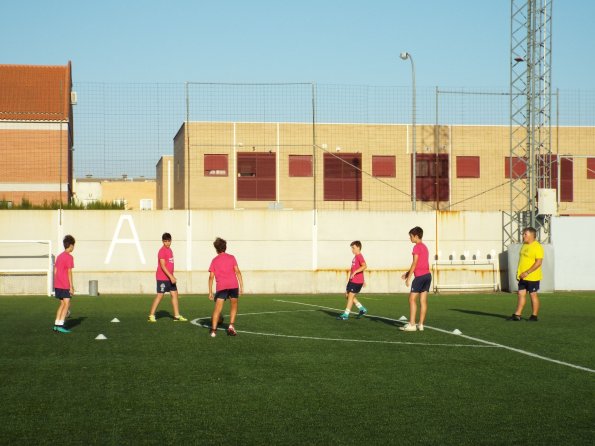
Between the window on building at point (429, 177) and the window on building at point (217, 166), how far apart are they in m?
10.4

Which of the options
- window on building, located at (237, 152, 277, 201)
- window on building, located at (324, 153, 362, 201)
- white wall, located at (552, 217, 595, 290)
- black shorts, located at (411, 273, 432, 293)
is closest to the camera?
black shorts, located at (411, 273, 432, 293)

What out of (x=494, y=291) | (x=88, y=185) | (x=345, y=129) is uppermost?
(x=345, y=129)

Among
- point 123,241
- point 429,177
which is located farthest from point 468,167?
point 123,241

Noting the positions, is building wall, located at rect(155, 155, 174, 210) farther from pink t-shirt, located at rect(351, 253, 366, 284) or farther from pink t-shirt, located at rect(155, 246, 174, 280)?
pink t-shirt, located at rect(351, 253, 366, 284)

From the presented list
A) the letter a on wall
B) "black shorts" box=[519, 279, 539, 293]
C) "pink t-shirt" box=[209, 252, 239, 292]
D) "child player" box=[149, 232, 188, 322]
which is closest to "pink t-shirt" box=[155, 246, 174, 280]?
"child player" box=[149, 232, 188, 322]

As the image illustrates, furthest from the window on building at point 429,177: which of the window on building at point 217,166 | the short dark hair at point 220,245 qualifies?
the short dark hair at point 220,245

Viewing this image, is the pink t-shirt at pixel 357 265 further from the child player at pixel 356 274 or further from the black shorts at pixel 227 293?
the black shorts at pixel 227 293

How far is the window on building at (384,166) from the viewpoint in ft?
171

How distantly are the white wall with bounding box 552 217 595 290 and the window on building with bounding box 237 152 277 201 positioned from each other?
866 inches

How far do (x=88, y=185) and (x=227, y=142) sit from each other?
7661 millimetres

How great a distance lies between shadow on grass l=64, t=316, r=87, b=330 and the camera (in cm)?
1776

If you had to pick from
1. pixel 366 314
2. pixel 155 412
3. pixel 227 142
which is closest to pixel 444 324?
pixel 366 314

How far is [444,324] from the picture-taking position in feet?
59.8

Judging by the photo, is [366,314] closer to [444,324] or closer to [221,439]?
[444,324]
